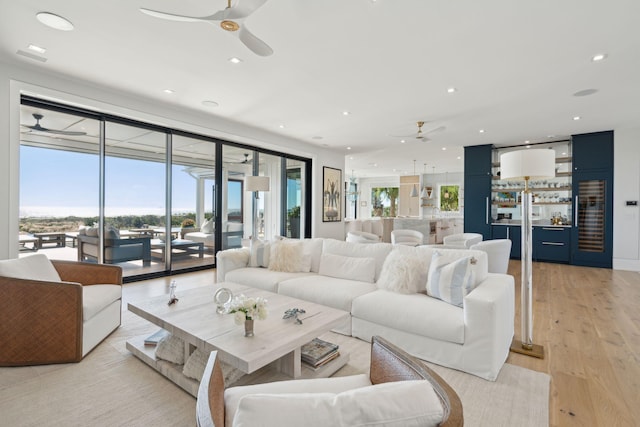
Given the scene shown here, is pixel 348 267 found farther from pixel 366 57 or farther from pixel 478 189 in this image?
pixel 478 189

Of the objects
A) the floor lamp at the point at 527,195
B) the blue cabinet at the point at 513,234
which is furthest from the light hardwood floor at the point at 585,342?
the blue cabinet at the point at 513,234

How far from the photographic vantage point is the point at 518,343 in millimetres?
2664

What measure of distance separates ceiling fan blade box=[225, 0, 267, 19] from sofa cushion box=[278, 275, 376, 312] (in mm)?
2326

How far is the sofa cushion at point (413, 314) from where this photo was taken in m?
2.23

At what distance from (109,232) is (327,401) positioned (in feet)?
17.0

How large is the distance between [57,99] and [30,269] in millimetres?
2569

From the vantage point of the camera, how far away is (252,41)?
8.21 feet

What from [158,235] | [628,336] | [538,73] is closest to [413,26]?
[538,73]

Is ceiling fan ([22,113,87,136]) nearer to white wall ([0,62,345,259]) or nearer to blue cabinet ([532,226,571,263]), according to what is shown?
white wall ([0,62,345,259])

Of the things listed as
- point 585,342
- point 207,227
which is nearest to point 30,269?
point 207,227

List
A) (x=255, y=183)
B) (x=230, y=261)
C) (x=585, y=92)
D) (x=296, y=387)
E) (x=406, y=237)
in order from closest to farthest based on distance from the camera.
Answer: (x=296, y=387), (x=230, y=261), (x=585, y=92), (x=255, y=183), (x=406, y=237)

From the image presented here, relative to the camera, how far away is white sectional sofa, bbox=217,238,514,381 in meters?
2.16

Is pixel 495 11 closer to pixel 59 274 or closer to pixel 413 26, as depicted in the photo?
Result: pixel 413 26

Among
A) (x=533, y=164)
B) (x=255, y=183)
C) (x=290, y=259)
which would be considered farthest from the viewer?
(x=255, y=183)
